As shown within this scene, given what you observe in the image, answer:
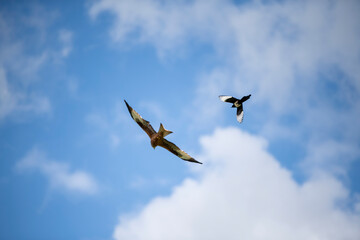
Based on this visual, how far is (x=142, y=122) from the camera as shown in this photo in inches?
629

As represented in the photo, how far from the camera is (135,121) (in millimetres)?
16125

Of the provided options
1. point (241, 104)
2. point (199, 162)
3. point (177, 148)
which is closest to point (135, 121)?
point (177, 148)

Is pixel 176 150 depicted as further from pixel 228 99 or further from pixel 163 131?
pixel 228 99

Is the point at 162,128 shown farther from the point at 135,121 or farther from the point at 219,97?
the point at 219,97

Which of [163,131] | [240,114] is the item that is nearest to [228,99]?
[240,114]

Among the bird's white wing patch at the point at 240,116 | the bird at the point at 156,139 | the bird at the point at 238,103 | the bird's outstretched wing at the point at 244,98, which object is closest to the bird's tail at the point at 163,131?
the bird at the point at 156,139

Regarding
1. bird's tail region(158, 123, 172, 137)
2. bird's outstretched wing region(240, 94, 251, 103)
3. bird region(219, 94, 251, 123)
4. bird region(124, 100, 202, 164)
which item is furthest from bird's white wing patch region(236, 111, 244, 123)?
bird's tail region(158, 123, 172, 137)

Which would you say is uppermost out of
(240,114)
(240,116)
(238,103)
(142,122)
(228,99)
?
(228,99)

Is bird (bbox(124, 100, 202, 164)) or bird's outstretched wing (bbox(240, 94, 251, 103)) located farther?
bird's outstretched wing (bbox(240, 94, 251, 103))

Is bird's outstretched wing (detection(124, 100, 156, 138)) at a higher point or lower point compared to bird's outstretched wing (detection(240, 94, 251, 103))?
lower

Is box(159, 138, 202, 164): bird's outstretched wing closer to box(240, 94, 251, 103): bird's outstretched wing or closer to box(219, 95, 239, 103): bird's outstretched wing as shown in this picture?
box(219, 95, 239, 103): bird's outstretched wing

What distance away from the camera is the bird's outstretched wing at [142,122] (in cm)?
1586

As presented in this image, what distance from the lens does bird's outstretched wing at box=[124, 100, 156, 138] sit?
15.9m

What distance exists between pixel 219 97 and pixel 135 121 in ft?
18.4
